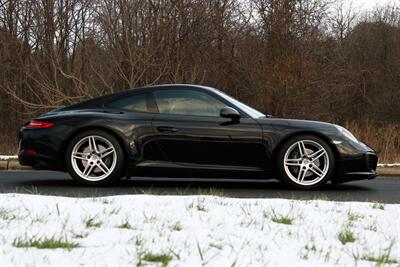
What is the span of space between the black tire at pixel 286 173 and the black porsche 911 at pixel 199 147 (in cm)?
1

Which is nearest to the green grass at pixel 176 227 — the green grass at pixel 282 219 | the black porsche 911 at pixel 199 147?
the green grass at pixel 282 219

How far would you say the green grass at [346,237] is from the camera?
11.8ft

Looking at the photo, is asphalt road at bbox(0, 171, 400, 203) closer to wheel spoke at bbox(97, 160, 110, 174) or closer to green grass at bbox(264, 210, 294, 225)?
wheel spoke at bbox(97, 160, 110, 174)

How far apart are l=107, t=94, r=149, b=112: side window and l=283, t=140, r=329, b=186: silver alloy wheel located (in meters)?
2.00

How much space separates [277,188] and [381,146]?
24.2 feet

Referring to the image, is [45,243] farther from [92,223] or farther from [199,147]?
[199,147]

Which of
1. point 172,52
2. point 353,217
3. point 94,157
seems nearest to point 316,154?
point 353,217

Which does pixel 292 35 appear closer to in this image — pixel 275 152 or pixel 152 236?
pixel 275 152

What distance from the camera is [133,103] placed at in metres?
7.47

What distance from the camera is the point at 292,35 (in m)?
20.1

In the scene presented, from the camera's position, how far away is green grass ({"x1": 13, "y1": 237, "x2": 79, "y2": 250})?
3.21 meters

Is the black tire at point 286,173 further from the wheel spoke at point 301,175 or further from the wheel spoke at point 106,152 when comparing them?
the wheel spoke at point 106,152

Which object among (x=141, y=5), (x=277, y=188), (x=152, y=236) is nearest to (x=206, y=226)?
(x=152, y=236)

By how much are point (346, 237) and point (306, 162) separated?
345 cm
